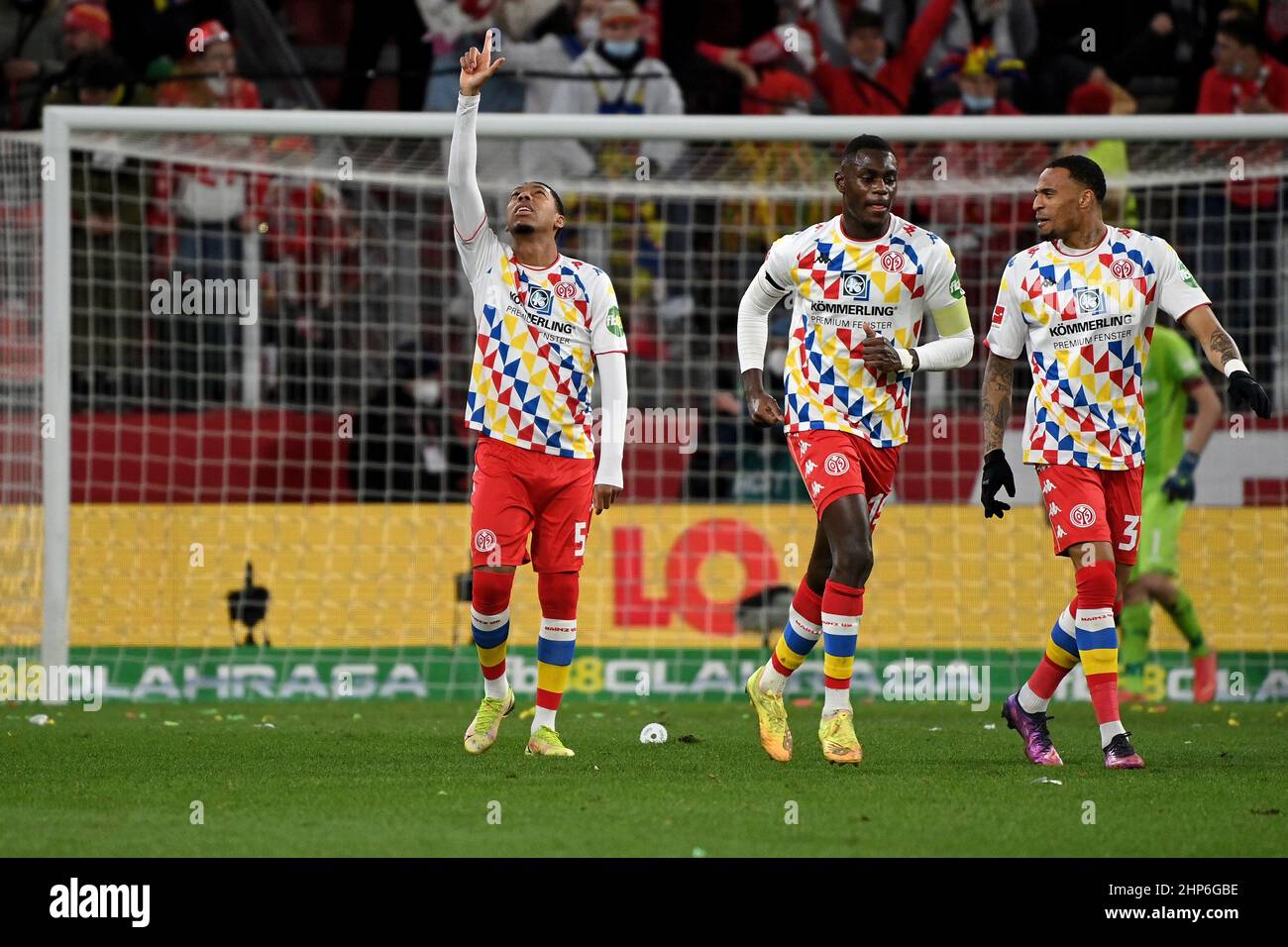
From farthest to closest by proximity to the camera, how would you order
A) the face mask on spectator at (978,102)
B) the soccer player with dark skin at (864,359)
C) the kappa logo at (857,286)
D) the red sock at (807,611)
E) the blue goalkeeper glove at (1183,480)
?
the face mask on spectator at (978,102), the blue goalkeeper glove at (1183,480), the red sock at (807,611), the kappa logo at (857,286), the soccer player with dark skin at (864,359)

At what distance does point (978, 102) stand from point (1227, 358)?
7.88m

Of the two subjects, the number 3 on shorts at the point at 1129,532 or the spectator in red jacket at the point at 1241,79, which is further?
the spectator in red jacket at the point at 1241,79

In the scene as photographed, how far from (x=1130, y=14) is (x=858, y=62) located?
8.86 feet

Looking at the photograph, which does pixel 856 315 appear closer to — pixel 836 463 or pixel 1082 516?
pixel 836 463

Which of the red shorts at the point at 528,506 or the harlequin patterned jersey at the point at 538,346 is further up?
the harlequin patterned jersey at the point at 538,346

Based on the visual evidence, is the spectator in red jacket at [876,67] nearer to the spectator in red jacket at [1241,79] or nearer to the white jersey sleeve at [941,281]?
the spectator in red jacket at [1241,79]

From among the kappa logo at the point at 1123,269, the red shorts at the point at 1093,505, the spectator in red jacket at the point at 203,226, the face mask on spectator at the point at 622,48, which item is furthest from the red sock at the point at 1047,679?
the face mask on spectator at the point at 622,48

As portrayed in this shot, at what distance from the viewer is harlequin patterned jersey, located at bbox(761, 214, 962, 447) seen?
7039 mm

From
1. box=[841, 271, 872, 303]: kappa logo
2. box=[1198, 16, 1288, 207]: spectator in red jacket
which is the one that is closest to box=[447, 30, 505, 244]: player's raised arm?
box=[841, 271, 872, 303]: kappa logo

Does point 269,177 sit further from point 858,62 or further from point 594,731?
point 594,731

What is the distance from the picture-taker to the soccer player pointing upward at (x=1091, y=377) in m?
6.80

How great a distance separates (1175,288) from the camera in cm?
692

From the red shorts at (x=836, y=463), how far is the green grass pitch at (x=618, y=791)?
3.53 ft
